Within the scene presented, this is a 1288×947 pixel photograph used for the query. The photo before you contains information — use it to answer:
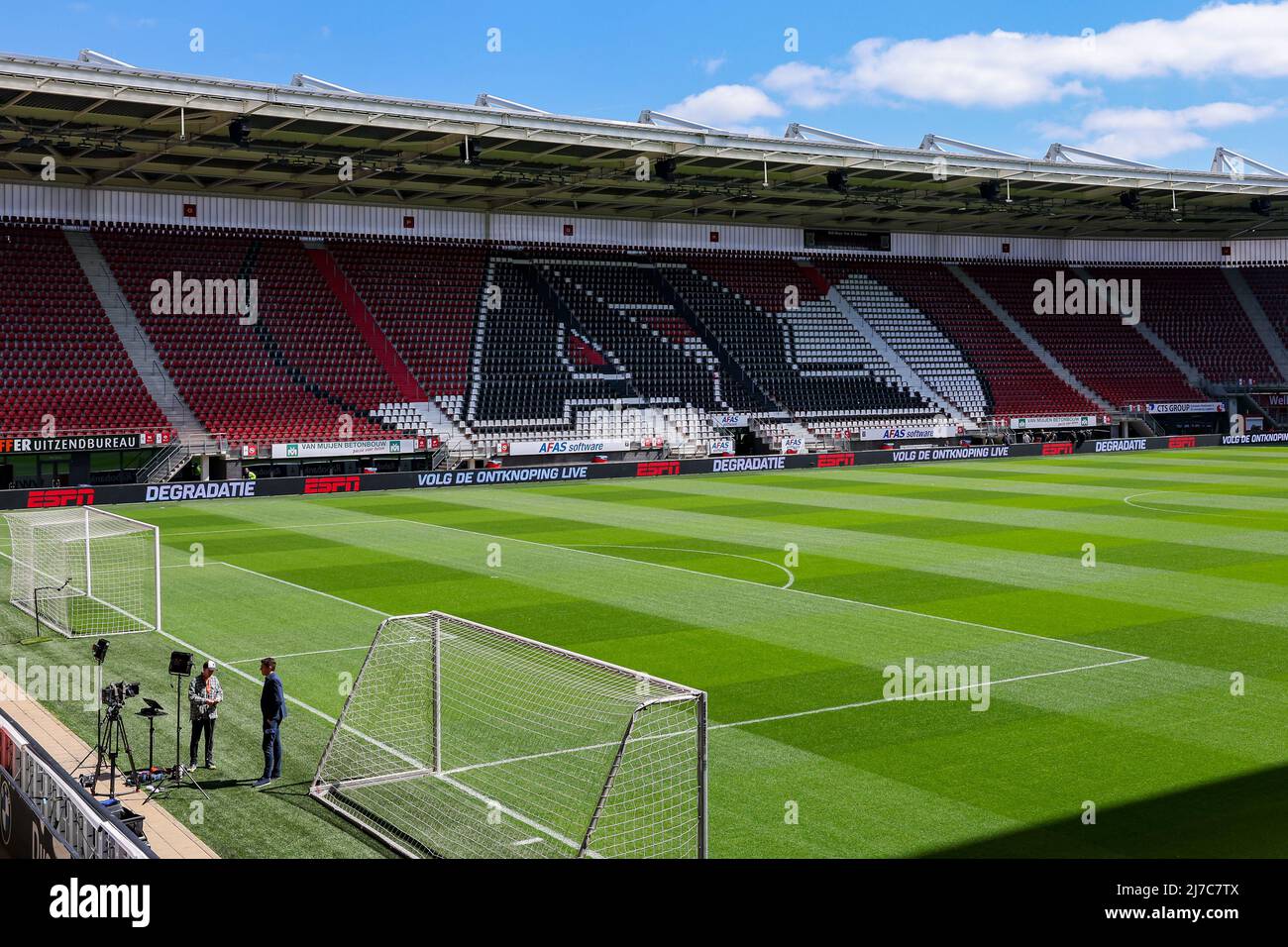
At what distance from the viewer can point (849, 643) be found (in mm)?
17391

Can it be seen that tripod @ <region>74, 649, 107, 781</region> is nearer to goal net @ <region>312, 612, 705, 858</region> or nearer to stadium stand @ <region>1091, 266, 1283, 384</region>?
goal net @ <region>312, 612, 705, 858</region>

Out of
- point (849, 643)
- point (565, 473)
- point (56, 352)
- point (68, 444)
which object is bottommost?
point (849, 643)

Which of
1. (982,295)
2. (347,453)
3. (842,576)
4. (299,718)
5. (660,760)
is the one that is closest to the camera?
(660,760)

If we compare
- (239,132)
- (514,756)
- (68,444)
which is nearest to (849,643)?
(514,756)

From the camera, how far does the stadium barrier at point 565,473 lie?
121 feet

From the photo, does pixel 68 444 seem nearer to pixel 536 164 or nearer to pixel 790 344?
pixel 536 164

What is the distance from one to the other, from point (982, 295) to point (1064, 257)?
20.6 feet

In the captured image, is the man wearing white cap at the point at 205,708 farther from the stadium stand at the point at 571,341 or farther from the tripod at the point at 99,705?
the stadium stand at the point at 571,341

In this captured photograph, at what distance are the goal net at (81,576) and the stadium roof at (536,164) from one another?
55.8 ft

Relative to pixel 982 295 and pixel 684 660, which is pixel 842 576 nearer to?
pixel 684 660

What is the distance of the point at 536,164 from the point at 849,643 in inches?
1327

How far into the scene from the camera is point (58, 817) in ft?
27.4
